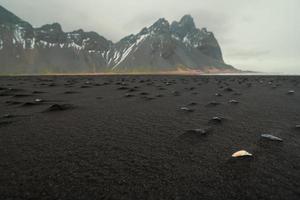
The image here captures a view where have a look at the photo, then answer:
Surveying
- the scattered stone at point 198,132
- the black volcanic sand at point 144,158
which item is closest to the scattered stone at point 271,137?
the black volcanic sand at point 144,158

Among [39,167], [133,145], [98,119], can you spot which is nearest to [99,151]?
[133,145]

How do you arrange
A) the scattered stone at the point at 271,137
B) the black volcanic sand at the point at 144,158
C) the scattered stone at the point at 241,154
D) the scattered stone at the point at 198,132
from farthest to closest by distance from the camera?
the scattered stone at the point at 198,132
the scattered stone at the point at 271,137
the scattered stone at the point at 241,154
the black volcanic sand at the point at 144,158

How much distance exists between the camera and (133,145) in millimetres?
6004

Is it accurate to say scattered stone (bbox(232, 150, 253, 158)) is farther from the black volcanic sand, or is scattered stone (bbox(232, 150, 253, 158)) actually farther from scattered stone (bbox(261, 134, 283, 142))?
scattered stone (bbox(261, 134, 283, 142))

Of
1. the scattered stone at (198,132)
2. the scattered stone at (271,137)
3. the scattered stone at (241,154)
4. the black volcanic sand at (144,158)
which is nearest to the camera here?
the black volcanic sand at (144,158)

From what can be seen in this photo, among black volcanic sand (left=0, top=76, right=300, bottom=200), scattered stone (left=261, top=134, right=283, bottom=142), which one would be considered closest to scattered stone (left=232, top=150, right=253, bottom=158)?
black volcanic sand (left=0, top=76, right=300, bottom=200)

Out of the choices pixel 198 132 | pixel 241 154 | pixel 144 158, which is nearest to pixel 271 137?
pixel 241 154

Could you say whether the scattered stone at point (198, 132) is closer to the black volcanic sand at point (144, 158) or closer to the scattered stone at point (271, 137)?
the black volcanic sand at point (144, 158)

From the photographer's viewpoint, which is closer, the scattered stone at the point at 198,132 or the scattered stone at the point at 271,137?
the scattered stone at the point at 271,137

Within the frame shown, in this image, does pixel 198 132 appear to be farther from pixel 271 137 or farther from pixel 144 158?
pixel 144 158

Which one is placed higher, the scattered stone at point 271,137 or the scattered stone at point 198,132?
the scattered stone at point 271,137

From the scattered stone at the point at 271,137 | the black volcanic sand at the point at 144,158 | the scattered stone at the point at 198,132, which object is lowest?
the black volcanic sand at the point at 144,158

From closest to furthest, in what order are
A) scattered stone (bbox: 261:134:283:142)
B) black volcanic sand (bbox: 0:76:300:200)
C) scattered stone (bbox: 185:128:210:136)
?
black volcanic sand (bbox: 0:76:300:200) < scattered stone (bbox: 261:134:283:142) < scattered stone (bbox: 185:128:210:136)

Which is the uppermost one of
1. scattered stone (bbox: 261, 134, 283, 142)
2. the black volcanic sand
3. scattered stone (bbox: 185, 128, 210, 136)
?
scattered stone (bbox: 261, 134, 283, 142)
